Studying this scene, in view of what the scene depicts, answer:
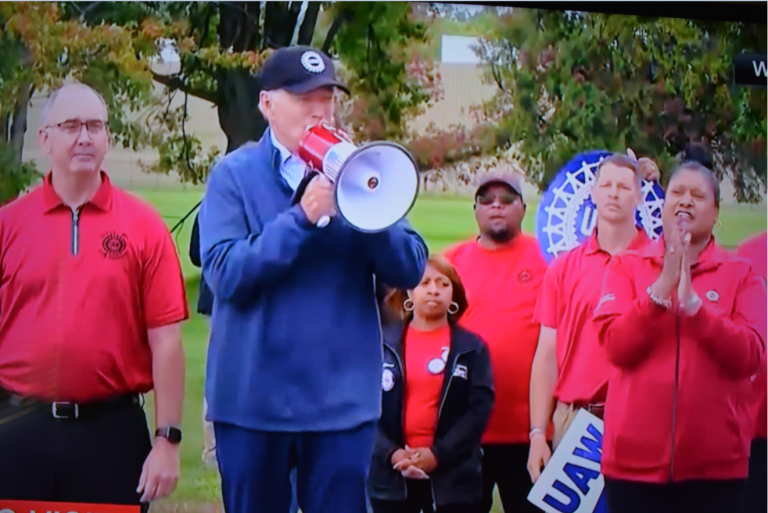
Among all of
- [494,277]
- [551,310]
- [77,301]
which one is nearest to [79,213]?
[77,301]

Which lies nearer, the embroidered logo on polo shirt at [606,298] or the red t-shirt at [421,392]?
the red t-shirt at [421,392]

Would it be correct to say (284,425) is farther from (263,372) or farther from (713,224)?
(713,224)

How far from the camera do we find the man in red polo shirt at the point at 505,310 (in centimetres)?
358

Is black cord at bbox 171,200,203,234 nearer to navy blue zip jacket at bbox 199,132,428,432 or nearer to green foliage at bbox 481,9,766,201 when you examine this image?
navy blue zip jacket at bbox 199,132,428,432

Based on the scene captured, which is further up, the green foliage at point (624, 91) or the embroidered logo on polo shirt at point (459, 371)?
the green foliage at point (624, 91)

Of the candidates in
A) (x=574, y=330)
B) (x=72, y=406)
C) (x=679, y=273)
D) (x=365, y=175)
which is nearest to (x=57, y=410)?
(x=72, y=406)

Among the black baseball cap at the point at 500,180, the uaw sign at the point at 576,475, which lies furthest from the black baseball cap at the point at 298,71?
the uaw sign at the point at 576,475

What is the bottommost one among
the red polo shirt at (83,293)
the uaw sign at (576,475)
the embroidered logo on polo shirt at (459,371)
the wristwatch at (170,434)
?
the uaw sign at (576,475)

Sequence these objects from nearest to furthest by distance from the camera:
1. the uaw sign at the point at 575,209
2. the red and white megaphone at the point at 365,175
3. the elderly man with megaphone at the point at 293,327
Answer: the red and white megaphone at the point at 365,175 → the elderly man with megaphone at the point at 293,327 → the uaw sign at the point at 575,209

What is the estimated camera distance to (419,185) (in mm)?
3484

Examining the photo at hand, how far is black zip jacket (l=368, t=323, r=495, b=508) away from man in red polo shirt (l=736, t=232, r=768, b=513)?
4.26ft

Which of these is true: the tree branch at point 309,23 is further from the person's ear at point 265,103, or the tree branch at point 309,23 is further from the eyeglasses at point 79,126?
the eyeglasses at point 79,126

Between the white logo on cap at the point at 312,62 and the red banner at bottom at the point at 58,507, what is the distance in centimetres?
203

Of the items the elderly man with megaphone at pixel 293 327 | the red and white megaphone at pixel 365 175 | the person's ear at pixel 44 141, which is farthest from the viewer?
the person's ear at pixel 44 141
